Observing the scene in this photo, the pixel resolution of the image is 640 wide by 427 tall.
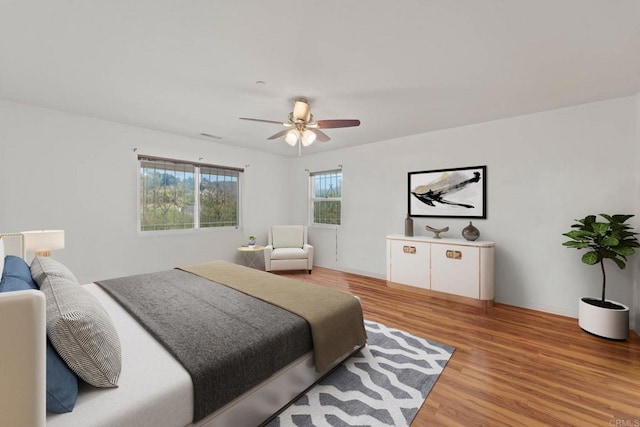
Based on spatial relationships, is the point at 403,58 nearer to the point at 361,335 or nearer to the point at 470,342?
the point at 361,335

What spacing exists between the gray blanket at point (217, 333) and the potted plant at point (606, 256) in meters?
2.91

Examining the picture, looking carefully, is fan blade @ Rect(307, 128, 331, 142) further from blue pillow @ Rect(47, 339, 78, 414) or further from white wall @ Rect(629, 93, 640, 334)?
white wall @ Rect(629, 93, 640, 334)

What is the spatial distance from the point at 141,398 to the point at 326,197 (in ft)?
15.6

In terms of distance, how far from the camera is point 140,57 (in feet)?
7.00

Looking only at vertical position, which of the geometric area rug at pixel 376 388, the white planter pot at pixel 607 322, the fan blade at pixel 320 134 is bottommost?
the geometric area rug at pixel 376 388

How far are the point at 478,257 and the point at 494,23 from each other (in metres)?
2.61

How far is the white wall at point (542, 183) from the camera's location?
287cm

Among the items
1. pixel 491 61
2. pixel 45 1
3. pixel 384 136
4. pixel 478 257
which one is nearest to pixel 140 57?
pixel 45 1

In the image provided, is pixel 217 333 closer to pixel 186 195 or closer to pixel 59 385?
pixel 59 385

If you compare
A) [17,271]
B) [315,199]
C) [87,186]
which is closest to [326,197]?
[315,199]

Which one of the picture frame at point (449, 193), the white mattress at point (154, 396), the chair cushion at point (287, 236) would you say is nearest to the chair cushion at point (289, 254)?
the chair cushion at point (287, 236)

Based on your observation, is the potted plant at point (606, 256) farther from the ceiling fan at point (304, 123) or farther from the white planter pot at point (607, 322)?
the ceiling fan at point (304, 123)

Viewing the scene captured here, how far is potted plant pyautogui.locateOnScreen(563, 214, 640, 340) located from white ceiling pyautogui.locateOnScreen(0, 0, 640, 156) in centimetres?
138

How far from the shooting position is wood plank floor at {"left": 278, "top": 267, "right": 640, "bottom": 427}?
1.65m
